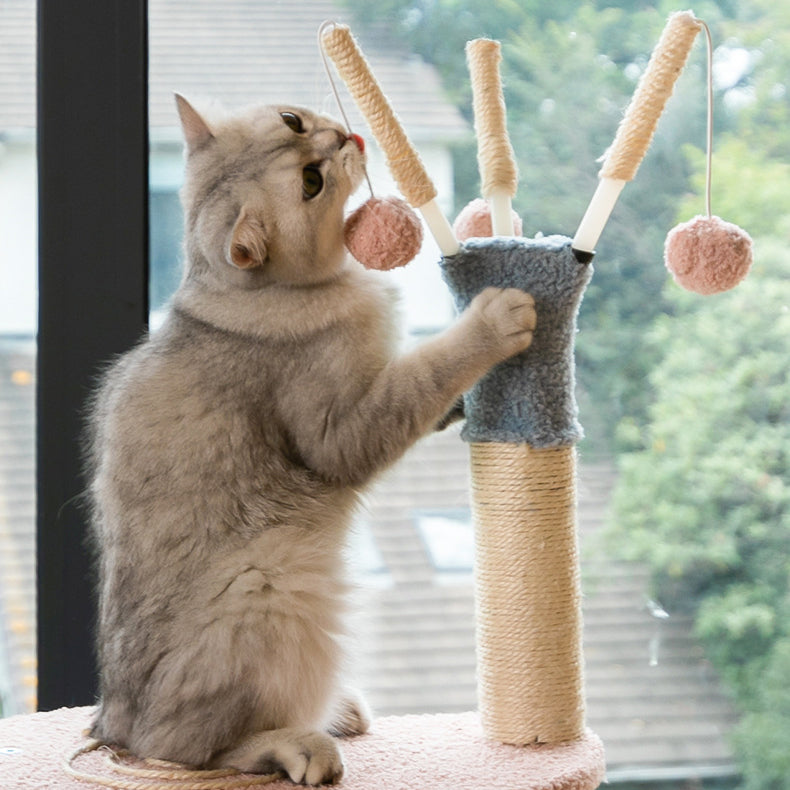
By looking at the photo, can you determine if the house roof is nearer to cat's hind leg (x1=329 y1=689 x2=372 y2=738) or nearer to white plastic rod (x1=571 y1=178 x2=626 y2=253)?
white plastic rod (x1=571 y1=178 x2=626 y2=253)

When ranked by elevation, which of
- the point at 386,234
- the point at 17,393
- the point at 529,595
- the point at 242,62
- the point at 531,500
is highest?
the point at 242,62

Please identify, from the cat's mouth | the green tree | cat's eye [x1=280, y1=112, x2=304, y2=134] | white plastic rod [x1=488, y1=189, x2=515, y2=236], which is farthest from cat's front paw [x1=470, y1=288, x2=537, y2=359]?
the green tree

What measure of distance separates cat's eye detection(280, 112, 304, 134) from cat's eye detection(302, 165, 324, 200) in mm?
70

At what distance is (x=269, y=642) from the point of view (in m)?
1.31

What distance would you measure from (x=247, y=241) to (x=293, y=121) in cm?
22

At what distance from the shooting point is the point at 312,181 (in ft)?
4.68

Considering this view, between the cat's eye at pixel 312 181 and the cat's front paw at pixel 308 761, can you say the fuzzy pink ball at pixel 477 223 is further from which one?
the cat's front paw at pixel 308 761

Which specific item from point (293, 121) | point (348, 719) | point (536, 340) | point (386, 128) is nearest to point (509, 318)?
point (536, 340)

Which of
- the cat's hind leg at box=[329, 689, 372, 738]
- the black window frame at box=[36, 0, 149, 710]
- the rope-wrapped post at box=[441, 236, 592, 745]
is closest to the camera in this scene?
the rope-wrapped post at box=[441, 236, 592, 745]

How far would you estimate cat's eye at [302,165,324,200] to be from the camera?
1.42 meters

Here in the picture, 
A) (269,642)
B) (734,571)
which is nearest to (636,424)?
(734,571)

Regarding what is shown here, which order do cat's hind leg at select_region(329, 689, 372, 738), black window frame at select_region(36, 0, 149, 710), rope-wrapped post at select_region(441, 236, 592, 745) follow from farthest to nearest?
black window frame at select_region(36, 0, 149, 710) < cat's hind leg at select_region(329, 689, 372, 738) < rope-wrapped post at select_region(441, 236, 592, 745)

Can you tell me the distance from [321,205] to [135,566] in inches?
21.1

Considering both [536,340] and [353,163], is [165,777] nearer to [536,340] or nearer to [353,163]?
[536,340]
